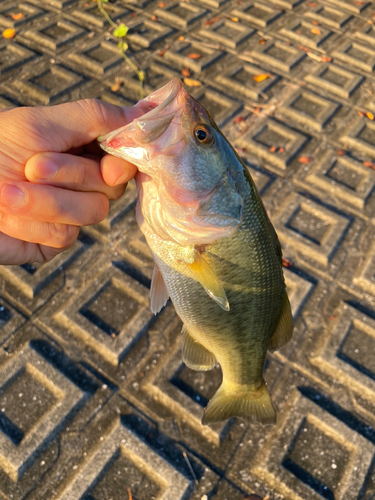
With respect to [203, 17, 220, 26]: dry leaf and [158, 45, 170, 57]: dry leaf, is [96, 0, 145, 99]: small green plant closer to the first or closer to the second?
[158, 45, 170, 57]: dry leaf

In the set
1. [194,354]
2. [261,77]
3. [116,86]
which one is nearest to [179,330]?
[194,354]

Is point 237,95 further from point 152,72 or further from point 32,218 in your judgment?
point 32,218

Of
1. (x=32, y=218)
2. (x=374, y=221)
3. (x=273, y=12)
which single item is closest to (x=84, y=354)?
(x=32, y=218)

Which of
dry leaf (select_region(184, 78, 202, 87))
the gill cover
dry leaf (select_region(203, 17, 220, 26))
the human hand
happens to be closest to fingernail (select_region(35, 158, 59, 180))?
the human hand

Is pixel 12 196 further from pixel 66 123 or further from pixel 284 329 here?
pixel 284 329

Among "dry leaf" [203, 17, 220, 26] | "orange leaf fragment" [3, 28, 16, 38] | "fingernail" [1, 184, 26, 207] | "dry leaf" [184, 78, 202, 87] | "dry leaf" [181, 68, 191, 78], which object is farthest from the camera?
"dry leaf" [203, 17, 220, 26]

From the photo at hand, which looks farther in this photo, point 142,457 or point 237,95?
point 237,95
